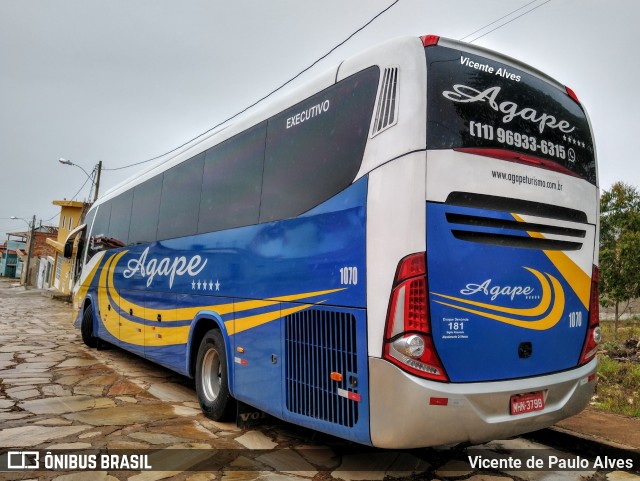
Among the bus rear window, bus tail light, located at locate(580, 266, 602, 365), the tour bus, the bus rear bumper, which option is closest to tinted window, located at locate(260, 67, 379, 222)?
the tour bus

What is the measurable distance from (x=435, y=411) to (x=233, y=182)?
3.31 meters

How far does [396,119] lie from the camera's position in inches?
130

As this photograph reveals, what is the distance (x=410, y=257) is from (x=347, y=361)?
0.91 metres

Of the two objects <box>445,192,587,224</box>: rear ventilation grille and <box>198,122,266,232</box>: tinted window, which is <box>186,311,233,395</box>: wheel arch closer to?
<box>198,122,266,232</box>: tinted window

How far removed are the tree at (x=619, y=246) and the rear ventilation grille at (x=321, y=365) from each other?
12.7 meters

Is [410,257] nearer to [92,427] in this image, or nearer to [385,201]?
[385,201]

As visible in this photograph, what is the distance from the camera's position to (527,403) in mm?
3422

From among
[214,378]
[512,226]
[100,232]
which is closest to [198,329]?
[214,378]

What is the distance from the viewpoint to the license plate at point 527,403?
3.33 metres

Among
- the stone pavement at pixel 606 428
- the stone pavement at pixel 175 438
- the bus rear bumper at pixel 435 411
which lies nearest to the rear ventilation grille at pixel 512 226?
the bus rear bumper at pixel 435 411

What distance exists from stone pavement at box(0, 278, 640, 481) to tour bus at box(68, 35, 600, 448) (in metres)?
0.46

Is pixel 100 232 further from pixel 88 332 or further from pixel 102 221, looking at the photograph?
pixel 88 332

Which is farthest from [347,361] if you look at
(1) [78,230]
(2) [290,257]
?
(1) [78,230]

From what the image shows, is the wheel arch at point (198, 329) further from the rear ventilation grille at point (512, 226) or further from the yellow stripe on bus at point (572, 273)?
the yellow stripe on bus at point (572, 273)
